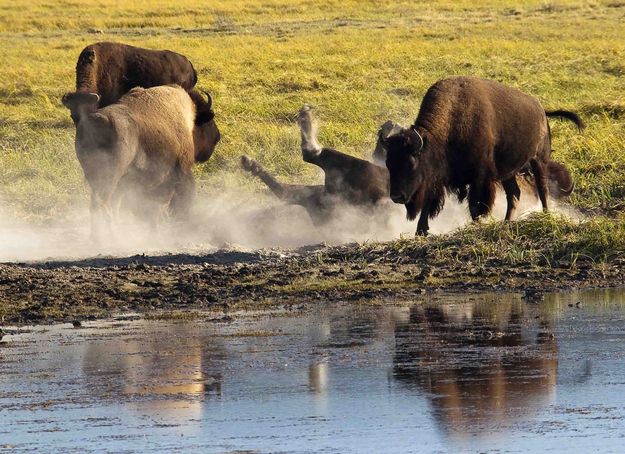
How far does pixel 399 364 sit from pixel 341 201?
6271 millimetres

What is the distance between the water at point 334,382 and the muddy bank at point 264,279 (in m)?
0.58

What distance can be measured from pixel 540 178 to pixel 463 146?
5.38 ft

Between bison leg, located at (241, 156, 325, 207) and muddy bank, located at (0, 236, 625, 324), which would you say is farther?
bison leg, located at (241, 156, 325, 207)

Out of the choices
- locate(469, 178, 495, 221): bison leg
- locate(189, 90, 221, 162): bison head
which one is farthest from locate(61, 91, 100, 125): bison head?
locate(469, 178, 495, 221): bison leg

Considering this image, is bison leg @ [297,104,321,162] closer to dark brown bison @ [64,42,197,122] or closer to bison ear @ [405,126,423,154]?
bison ear @ [405,126,423,154]

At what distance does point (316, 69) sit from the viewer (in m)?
31.1

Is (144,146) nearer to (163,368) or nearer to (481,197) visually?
(481,197)

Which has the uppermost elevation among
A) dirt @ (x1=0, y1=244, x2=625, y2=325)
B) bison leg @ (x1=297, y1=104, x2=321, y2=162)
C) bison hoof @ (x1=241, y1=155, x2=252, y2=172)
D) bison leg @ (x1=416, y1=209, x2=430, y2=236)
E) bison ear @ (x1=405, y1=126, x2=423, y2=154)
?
bison ear @ (x1=405, y1=126, x2=423, y2=154)

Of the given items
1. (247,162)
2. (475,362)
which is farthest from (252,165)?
(475,362)

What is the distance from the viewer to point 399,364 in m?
8.29

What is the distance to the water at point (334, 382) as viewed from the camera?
6.64m

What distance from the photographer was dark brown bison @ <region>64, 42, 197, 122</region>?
18202mm

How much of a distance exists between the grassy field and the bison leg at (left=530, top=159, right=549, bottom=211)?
2.09 feet

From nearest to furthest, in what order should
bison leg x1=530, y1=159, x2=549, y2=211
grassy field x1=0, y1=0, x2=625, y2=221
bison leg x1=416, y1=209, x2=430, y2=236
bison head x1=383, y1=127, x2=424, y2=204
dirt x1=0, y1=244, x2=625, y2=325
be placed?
dirt x1=0, y1=244, x2=625, y2=325, bison head x1=383, y1=127, x2=424, y2=204, bison leg x1=416, y1=209, x2=430, y2=236, bison leg x1=530, y1=159, x2=549, y2=211, grassy field x1=0, y1=0, x2=625, y2=221
